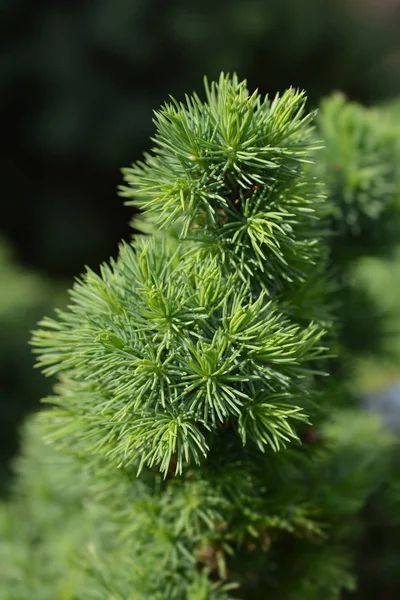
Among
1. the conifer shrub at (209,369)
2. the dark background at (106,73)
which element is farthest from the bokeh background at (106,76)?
the conifer shrub at (209,369)

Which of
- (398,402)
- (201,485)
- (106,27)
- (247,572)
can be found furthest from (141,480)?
(106,27)

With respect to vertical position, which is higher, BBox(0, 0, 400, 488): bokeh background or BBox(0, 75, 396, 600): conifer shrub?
BBox(0, 0, 400, 488): bokeh background

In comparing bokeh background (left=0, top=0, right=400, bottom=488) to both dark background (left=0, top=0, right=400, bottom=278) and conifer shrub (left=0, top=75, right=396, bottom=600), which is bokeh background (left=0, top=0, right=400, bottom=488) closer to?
dark background (left=0, top=0, right=400, bottom=278)

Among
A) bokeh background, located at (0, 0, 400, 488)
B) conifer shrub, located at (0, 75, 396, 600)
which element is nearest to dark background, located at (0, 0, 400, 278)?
bokeh background, located at (0, 0, 400, 488)

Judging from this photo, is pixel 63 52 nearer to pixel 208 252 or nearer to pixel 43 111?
pixel 43 111

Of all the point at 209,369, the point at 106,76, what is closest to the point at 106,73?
the point at 106,76

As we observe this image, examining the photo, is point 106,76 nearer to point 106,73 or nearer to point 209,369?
point 106,73

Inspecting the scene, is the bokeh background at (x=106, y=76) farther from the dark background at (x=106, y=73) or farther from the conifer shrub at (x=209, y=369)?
the conifer shrub at (x=209, y=369)
